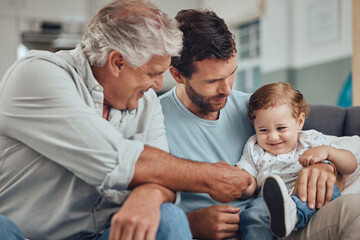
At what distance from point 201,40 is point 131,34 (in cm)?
38

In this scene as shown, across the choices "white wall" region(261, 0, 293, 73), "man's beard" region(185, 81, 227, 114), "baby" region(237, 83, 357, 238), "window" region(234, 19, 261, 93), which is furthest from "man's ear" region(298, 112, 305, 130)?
"window" region(234, 19, 261, 93)

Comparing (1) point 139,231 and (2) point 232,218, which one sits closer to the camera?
(1) point 139,231

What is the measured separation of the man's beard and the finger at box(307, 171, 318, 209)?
0.46 metres

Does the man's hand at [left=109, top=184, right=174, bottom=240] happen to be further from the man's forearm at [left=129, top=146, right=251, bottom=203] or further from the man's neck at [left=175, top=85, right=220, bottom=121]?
the man's neck at [left=175, top=85, right=220, bottom=121]

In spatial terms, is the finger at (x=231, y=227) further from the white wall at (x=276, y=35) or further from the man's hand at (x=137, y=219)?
the white wall at (x=276, y=35)

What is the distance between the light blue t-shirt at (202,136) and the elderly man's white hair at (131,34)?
379 millimetres

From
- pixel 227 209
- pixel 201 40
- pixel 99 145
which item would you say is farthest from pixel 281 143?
pixel 99 145

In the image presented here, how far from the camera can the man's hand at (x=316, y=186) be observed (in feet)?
4.73

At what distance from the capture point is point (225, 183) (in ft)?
4.29

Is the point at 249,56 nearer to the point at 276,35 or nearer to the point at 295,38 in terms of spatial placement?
the point at 276,35

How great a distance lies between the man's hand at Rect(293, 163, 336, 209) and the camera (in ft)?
4.73

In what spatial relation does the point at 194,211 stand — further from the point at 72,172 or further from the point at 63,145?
the point at 63,145

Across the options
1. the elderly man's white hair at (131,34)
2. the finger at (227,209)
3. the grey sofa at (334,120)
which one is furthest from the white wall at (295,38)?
the elderly man's white hair at (131,34)

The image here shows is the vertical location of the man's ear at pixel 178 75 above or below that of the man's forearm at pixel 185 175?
above
